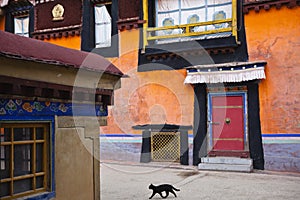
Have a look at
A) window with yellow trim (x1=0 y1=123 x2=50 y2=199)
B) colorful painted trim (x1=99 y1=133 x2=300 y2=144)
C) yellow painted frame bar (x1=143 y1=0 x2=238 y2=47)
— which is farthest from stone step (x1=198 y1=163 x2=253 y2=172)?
window with yellow trim (x1=0 y1=123 x2=50 y2=199)

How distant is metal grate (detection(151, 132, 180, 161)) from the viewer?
12.6 meters

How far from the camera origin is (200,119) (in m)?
12.3

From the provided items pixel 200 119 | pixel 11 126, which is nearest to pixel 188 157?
pixel 200 119

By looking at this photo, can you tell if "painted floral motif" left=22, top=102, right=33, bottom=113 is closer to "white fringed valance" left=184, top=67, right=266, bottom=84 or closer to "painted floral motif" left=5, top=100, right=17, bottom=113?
"painted floral motif" left=5, top=100, right=17, bottom=113

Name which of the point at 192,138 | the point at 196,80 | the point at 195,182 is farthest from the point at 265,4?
the point at 195,182

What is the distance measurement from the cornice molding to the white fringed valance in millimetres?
1819

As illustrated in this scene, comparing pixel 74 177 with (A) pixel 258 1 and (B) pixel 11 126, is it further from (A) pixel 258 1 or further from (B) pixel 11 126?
(A) pixel 258 1

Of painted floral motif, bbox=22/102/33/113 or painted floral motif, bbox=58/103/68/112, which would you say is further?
painted floral motif, bbox=58/103/68/112

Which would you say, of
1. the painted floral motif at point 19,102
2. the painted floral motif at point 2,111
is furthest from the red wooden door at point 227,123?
the painted floral motif at point 2,111

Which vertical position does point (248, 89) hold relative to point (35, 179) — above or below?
above

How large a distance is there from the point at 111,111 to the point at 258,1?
6.15 m

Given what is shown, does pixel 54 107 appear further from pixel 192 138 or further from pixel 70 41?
pixel 70 41

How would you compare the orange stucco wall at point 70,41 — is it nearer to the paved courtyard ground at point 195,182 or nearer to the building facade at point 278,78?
the paved courtyard ground at point 195,182

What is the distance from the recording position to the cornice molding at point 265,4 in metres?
11.0
